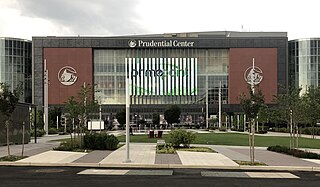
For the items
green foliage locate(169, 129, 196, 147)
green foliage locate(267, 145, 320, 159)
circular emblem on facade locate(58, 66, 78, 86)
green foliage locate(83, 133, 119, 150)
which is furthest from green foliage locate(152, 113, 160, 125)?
green foliage locate(267, 145, 320, 159)

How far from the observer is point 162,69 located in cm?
11050

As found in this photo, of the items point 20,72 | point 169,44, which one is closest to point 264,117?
point 169,44

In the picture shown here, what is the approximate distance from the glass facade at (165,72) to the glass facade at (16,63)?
17.1 metres

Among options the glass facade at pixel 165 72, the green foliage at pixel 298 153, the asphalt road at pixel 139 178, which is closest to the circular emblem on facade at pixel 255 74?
the glass facade at pixel 165 72

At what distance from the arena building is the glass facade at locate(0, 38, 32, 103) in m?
5.45

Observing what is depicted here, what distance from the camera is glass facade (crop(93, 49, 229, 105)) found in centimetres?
10925

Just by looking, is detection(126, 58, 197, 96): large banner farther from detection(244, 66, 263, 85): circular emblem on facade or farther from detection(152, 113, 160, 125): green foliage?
detection(244, 66, 263, 85): circular emblem on facade

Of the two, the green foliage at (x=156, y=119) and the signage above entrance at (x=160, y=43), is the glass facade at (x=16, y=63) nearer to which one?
the signage above entrance at (x=160, y=43)

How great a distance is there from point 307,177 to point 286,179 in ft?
3.95

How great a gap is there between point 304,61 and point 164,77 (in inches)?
1371

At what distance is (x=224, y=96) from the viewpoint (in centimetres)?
11006

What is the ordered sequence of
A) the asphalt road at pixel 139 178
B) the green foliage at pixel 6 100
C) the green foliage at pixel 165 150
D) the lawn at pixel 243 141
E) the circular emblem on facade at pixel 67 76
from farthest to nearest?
the circular emblem on facade at pixel 67 76
the lawn at pixel 243 141
the green foliage at pixel 165 150
the green foliage at pixel 6 100
the asphalt road at pixel 139 178

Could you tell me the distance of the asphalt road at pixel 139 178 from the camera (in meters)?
13.0

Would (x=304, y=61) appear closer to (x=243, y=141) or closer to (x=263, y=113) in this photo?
(x=243, y=141)
